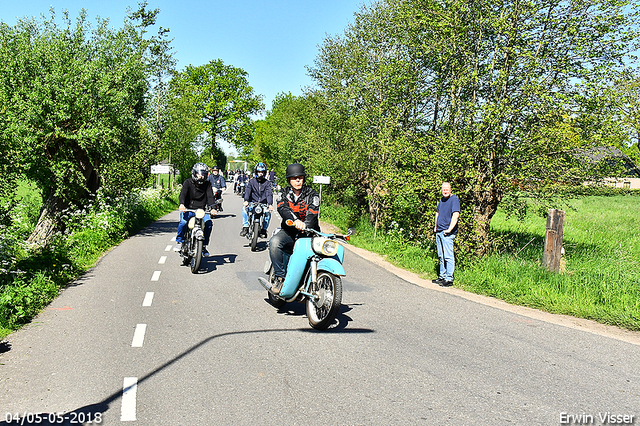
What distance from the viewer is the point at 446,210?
9617 mm

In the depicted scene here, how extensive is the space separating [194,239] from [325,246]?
14.9ft

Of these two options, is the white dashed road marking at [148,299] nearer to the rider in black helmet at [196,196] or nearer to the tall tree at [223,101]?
the rider in black helmet at [196,196]

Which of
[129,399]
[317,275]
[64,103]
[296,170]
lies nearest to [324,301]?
[317,275]

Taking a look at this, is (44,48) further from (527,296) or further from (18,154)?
(527,296)

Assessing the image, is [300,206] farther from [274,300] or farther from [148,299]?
[148,299]

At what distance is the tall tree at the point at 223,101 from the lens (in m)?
56.1

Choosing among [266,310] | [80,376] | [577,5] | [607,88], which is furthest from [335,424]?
[577,5]

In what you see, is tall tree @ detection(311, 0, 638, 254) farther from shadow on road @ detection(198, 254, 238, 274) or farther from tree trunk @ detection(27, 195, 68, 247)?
tree trunk @ detection(27, 195, 68, 247)

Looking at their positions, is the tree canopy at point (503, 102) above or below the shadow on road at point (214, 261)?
above

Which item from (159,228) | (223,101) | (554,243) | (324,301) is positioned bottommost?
(159,228)

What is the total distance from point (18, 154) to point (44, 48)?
3199mm

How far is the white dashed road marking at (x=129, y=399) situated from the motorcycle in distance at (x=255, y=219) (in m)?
8.55

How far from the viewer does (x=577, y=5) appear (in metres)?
9.30

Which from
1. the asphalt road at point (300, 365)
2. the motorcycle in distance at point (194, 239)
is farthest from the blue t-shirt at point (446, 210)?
the motorcycle in distance at point (194, 239)
